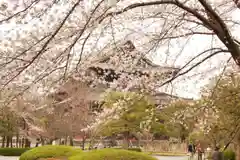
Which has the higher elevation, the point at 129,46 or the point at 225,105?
the point at 129,46

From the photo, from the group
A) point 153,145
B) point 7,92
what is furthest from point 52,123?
point 7,92

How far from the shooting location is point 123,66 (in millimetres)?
6238

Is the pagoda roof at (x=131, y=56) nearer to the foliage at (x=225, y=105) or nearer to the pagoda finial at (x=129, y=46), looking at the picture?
the pagoda finial at (x=129, y=46)

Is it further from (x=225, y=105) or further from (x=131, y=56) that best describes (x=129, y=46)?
(x=225, y=105)

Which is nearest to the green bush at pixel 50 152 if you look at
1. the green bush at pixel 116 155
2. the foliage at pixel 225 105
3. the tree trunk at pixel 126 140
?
the green bush at pixel 116 155

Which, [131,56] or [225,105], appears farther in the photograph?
[225,105]

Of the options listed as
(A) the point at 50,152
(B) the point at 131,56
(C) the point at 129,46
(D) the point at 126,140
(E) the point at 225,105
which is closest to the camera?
(B) the point at 131,56

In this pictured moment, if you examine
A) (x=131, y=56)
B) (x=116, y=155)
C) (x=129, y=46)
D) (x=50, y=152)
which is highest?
(x=129, y=46)

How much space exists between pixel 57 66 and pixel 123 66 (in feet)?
6.88

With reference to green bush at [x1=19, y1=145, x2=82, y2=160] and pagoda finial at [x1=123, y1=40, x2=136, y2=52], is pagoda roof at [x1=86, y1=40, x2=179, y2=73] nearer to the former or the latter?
pagoda finial at [x1=123, y1=40, x2=136, y2=52]

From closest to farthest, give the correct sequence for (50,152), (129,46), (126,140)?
1. (129,46)
2. (50,152)
3. (126,140)

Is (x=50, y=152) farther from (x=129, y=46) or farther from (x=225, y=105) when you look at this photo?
(x=129, y=46)

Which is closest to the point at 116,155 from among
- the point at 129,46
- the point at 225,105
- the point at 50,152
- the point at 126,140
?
the point at 129,46

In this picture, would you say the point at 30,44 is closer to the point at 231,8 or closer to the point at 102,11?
the point at 102,11
